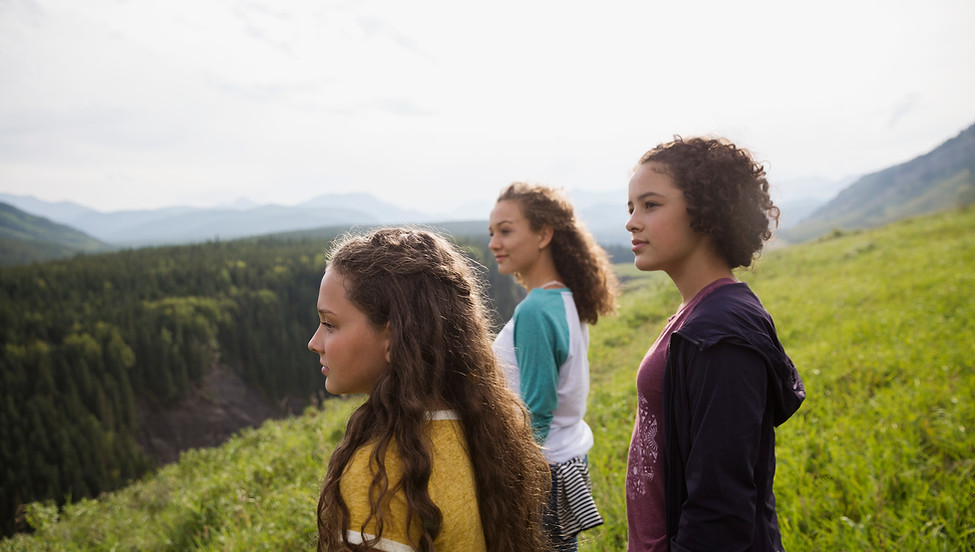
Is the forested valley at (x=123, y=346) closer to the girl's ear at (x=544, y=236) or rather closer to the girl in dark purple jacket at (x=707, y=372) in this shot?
the girl's ear at (x=544, y=236)

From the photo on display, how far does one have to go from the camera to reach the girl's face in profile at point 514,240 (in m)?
2.81

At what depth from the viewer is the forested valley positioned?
119 feet

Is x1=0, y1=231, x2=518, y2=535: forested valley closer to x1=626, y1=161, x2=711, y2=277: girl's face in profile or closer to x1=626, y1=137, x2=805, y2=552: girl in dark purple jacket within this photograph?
x1=626, y1=137, x2=805, y2=552: girl in dark purple jacket

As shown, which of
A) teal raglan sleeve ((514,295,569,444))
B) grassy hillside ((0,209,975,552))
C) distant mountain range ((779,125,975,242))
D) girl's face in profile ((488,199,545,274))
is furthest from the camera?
distant mountain range ((779,125,975,242))

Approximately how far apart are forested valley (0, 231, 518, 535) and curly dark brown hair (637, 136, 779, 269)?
133 ft

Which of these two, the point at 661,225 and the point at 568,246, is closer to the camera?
the point at 661,225

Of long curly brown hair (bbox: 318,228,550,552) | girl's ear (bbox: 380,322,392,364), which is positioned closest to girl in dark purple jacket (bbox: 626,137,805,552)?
long curly brown hair (bbox: 318,228,550,552)

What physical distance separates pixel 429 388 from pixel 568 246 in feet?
5.39

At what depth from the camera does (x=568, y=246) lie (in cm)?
292

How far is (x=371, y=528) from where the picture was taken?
4.09 ft

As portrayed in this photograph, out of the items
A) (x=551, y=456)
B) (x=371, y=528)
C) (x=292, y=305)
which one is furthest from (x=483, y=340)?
(x=292, y=305)

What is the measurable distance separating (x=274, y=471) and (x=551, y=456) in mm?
5647

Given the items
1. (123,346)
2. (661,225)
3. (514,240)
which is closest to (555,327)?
(514,240)

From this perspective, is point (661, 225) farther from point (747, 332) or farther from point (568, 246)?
point (568, 246)
